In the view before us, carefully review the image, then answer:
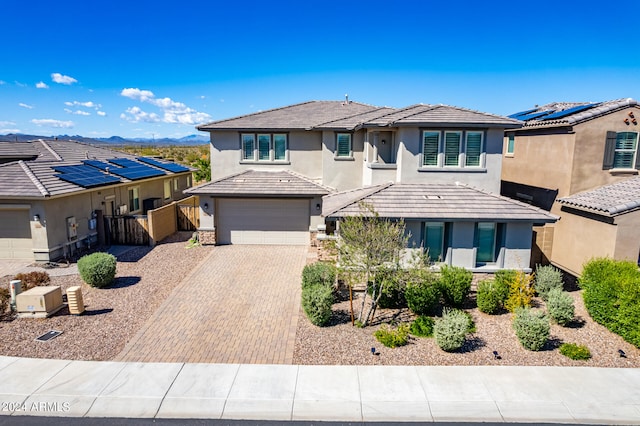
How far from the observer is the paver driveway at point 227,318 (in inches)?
391

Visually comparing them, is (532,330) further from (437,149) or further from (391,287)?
(437,149)

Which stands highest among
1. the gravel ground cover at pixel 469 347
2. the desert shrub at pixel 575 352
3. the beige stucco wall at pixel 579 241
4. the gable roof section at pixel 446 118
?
the gable roof section at pixel 446 118

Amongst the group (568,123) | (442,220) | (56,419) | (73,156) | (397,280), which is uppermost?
(568,123)

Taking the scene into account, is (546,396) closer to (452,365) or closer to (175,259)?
(452,365)

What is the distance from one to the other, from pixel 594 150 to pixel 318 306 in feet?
44.1

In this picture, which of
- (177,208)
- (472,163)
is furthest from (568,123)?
(177,208)

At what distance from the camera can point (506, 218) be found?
13.6m

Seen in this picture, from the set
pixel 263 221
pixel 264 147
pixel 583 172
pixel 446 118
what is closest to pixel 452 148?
pixel 446 118

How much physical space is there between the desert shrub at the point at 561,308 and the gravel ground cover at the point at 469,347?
262 millimetres

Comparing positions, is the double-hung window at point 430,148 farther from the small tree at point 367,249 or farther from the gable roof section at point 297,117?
the small tree at point 367,249

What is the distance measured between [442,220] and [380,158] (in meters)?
6.39

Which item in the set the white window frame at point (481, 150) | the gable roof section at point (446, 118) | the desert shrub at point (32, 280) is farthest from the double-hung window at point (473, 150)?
the desert shrub at point (32, 280)

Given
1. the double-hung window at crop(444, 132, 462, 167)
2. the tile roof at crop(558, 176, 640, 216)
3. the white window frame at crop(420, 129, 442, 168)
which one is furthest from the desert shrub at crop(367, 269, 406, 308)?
the tile roof at crop(558, 176, 640, 216)

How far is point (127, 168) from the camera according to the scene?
2506 cm
